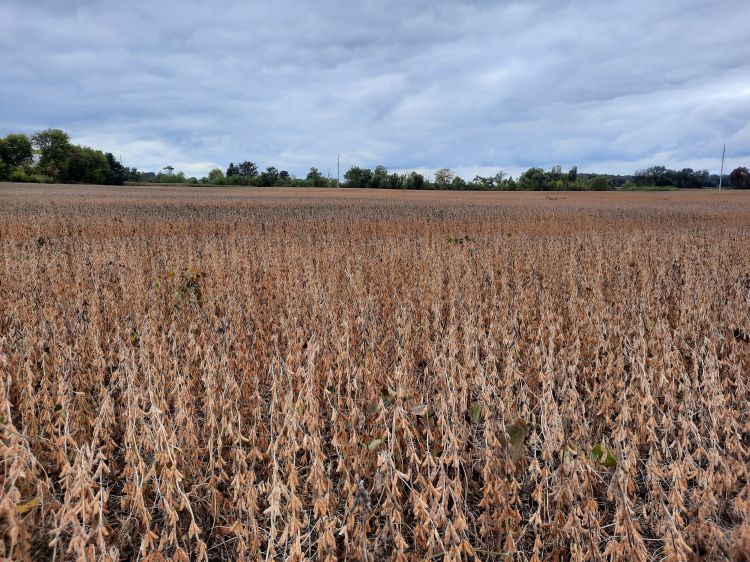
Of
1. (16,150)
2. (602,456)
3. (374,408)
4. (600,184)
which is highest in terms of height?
(16,150)

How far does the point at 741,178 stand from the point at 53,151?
13643 cm

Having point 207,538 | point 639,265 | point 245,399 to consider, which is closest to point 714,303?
point 639,265

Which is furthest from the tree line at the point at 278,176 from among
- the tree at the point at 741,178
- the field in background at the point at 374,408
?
the field in background at the point at 374,408

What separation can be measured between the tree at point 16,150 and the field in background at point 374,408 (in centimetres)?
10801

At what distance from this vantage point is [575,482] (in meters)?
2.04

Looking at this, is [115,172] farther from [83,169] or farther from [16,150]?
[16,150]

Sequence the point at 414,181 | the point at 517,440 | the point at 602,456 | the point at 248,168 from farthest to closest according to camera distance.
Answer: the point at 248,168, the point at 414,181, the point at 602,456, the point at 517,440

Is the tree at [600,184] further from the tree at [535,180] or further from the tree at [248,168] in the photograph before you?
the tree at [248,168]

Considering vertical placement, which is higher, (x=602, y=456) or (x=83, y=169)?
(x=83, y=169)

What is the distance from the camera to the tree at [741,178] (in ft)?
301

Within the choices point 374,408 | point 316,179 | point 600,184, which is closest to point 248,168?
point 316,179

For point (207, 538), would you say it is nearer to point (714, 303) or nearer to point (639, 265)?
point (714, 303)

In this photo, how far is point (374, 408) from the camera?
9.07ft

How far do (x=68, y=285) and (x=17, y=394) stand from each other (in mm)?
3346
